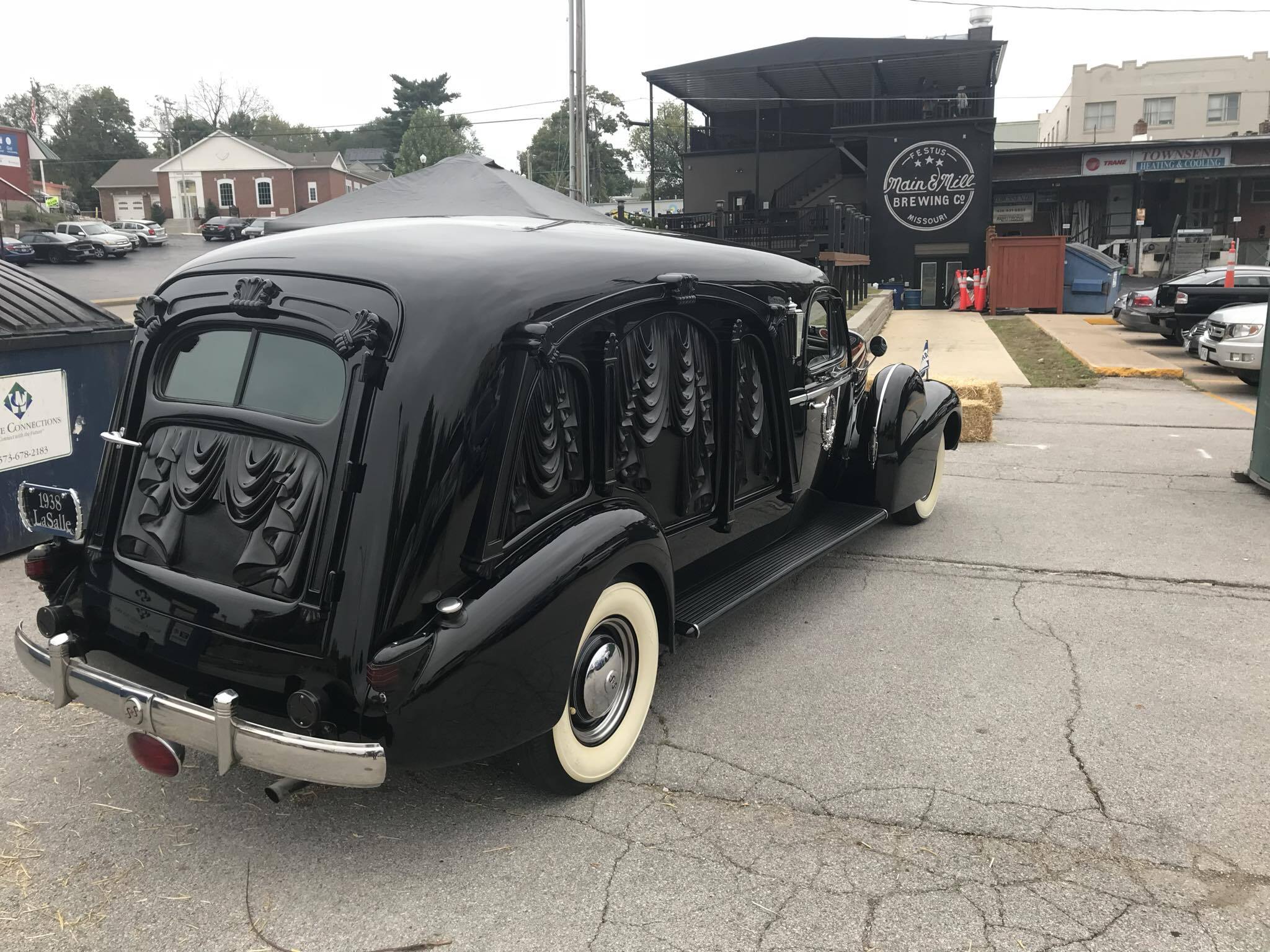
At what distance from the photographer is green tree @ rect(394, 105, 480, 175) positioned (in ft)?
242

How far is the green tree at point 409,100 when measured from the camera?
89.1m

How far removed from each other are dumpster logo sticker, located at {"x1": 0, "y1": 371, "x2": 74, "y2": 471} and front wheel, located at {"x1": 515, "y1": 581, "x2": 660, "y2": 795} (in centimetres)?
477

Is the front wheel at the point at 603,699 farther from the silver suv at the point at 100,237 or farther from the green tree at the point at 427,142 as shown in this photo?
the green tree at the point at 427,142

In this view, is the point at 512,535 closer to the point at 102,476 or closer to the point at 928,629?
the point at 102,476

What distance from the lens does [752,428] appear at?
4.67m

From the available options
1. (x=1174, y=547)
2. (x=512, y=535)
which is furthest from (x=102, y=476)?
(x=1174, y=547)

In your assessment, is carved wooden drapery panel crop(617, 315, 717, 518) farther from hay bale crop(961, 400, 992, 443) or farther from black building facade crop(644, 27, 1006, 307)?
black building facade crop(644, 27, 1006, 307)

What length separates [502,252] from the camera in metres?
3.38

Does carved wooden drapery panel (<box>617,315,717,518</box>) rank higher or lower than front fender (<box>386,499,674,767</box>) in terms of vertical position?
higher

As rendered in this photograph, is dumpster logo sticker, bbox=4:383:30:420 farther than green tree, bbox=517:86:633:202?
No

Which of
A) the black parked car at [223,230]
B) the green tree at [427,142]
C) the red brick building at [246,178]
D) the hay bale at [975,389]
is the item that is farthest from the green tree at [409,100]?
the hay bale at [975,389]

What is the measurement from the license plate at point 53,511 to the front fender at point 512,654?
4.96ft

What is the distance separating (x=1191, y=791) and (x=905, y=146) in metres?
31.2

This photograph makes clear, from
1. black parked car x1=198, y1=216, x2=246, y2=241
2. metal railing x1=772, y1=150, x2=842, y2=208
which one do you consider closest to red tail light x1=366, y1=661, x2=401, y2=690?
metal railing x1=772, y1=150, x2=842, y2=208
